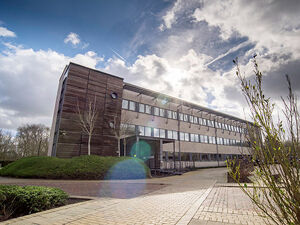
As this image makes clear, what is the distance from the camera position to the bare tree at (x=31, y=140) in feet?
126

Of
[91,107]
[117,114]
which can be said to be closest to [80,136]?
[91,107]

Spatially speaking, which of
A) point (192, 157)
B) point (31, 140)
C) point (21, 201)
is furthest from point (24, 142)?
point (21, 201)

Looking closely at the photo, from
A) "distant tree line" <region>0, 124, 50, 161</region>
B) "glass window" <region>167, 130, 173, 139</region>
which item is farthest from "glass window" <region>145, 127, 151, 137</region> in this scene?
"distant tree line" <region>0, 124, 50, 161</region>

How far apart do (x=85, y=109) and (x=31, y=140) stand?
97.3ft

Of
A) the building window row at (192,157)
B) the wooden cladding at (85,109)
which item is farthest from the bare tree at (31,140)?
the building window row at (192,157)

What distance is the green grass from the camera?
12.7 meters

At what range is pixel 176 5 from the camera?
19.5 ft

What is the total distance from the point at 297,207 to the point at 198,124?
30.7 meters

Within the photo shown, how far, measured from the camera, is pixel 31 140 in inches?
1563

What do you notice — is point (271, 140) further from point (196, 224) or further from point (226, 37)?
point (226, 37)

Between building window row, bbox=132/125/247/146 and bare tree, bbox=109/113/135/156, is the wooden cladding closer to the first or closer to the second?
bare tree, bbox=109/113/135/156

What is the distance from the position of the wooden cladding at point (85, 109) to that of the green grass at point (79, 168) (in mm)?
3125

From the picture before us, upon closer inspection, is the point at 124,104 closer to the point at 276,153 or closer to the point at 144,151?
the point at 144,151

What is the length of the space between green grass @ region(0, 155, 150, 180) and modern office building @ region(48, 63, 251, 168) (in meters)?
3.16
